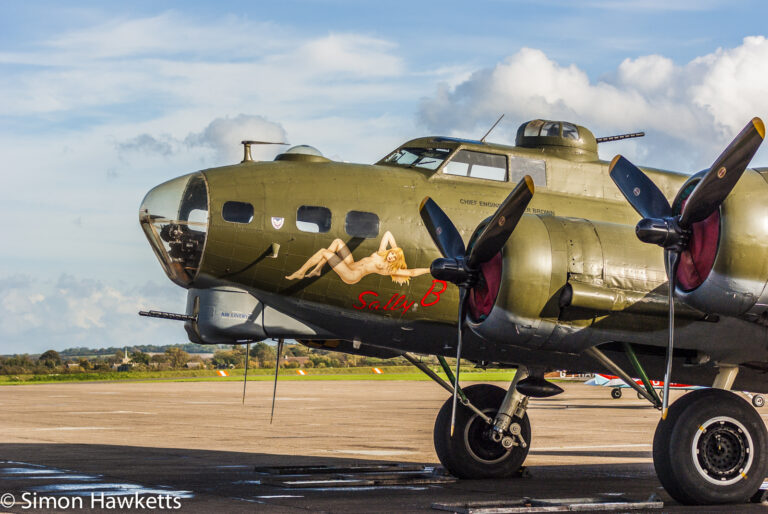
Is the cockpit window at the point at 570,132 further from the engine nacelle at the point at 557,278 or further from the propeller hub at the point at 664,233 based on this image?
the propeller hub at the point at 664,233

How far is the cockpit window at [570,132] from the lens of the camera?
15984 millimetres

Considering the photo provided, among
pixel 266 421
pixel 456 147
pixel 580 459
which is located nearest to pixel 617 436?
pixel 580 459

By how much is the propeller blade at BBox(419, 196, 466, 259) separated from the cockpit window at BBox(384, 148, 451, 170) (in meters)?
1.31

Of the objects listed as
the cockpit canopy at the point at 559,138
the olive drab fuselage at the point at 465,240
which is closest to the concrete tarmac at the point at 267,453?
the olive drab fuselage at the point at 465,240

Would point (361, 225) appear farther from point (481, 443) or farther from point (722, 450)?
point (722, 450)

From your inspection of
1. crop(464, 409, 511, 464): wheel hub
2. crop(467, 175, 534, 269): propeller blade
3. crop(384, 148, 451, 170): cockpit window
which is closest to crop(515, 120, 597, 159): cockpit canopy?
crop(384, 148, 451, 170): cockpit window

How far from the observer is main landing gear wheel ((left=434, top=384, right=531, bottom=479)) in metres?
15.5

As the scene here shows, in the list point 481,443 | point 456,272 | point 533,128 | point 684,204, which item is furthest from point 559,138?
point 481,443

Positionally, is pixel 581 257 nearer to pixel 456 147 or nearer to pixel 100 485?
pixel 456 147

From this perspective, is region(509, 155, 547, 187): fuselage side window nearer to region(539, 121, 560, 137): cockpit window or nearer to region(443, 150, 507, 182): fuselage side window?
region(443, 150, 507, 182): fuselage side window

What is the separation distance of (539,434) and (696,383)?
1216 cm

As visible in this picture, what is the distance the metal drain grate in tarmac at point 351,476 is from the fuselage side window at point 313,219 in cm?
364

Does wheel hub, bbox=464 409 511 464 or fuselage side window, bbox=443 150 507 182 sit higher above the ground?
fuselage side window, bbox=443 150 507 182

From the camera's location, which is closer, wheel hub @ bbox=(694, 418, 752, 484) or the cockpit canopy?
wheel hub @ bbox=(694, 418, 752, 484)
